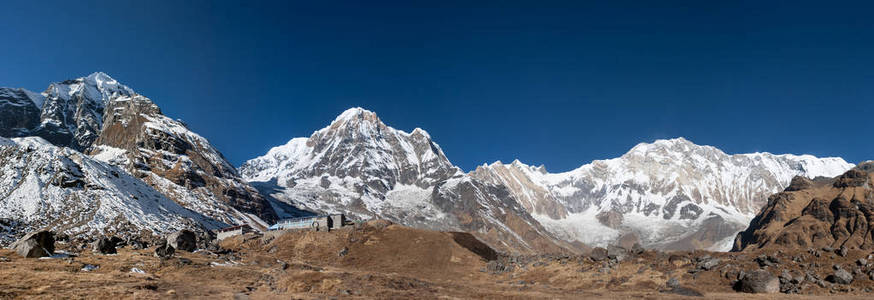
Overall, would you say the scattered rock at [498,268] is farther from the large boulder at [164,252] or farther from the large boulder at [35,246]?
the large boulder at [35,246]

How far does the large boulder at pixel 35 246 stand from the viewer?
49.3m

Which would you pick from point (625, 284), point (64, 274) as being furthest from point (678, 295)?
point (64, 274)

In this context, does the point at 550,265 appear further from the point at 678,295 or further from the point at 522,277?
the point at 678,295

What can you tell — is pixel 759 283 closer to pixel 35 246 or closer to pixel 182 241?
pixel 35 246

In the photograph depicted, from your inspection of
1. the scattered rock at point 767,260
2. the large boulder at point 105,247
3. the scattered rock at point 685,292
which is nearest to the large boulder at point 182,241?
the large boulder at point 105,247

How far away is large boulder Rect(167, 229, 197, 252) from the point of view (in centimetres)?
7700

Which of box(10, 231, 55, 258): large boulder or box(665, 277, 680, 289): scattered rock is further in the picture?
box(665, 277, 680, 289): scattered rock

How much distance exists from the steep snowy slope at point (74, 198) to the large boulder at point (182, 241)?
47.0m

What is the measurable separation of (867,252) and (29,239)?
90.7 m

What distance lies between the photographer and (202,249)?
80.9 m

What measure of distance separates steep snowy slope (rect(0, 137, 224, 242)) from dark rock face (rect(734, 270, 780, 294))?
12586 cm

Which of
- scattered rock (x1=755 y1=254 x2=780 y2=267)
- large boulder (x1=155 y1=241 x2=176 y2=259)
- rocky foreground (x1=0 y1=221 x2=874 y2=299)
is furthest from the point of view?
large boulder (x1=155 y1=241 x2=176 y2=259)

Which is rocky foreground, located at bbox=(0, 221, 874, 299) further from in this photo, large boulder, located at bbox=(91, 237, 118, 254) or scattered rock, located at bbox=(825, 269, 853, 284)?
large boulder, located at bbox=(91, 237, 118, 254)

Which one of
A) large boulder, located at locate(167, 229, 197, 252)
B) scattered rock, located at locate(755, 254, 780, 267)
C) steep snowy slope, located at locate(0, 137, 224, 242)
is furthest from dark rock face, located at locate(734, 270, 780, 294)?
steep snowy slope, located at locate(0, 137, 224, 242)
